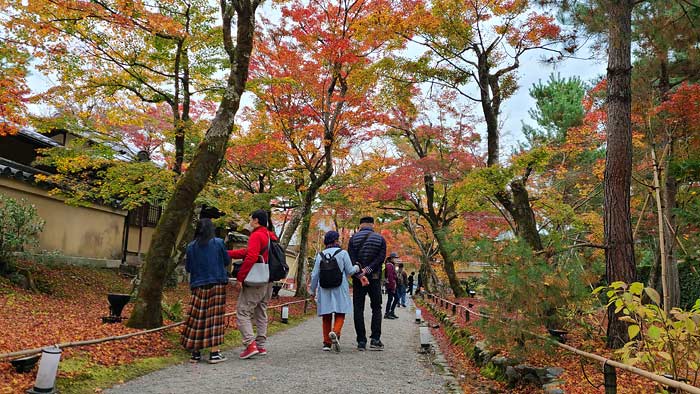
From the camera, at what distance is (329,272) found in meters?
6.88

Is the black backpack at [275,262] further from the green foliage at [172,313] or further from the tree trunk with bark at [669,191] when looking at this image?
the tree trunk with bark at [669,191]

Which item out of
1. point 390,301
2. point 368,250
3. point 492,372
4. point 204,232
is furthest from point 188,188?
point 390,301

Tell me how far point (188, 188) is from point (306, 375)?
317cm

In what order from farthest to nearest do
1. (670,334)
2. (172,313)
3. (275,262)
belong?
(172,313) < (275,262) < (670,334)

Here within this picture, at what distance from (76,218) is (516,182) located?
12560mm

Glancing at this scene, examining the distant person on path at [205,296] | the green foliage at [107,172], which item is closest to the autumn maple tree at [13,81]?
the green foliage at [107,172]

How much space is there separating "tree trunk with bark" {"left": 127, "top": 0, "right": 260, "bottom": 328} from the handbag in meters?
1.37

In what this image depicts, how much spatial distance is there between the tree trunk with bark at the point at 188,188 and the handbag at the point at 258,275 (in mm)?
1372

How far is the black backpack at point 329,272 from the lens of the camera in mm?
6820

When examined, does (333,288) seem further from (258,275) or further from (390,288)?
(390,288)

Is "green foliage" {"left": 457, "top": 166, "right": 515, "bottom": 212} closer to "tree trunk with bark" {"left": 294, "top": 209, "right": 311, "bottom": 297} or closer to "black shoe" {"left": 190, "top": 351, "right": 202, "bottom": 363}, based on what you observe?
"black shoe" {"left": 190, "top": 351, "right": 202, "bottom": 363}

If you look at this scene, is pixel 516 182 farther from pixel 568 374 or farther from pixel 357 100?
pixel 357 100

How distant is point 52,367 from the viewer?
148 inches

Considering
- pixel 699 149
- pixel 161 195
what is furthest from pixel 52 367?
pixel 699 149
